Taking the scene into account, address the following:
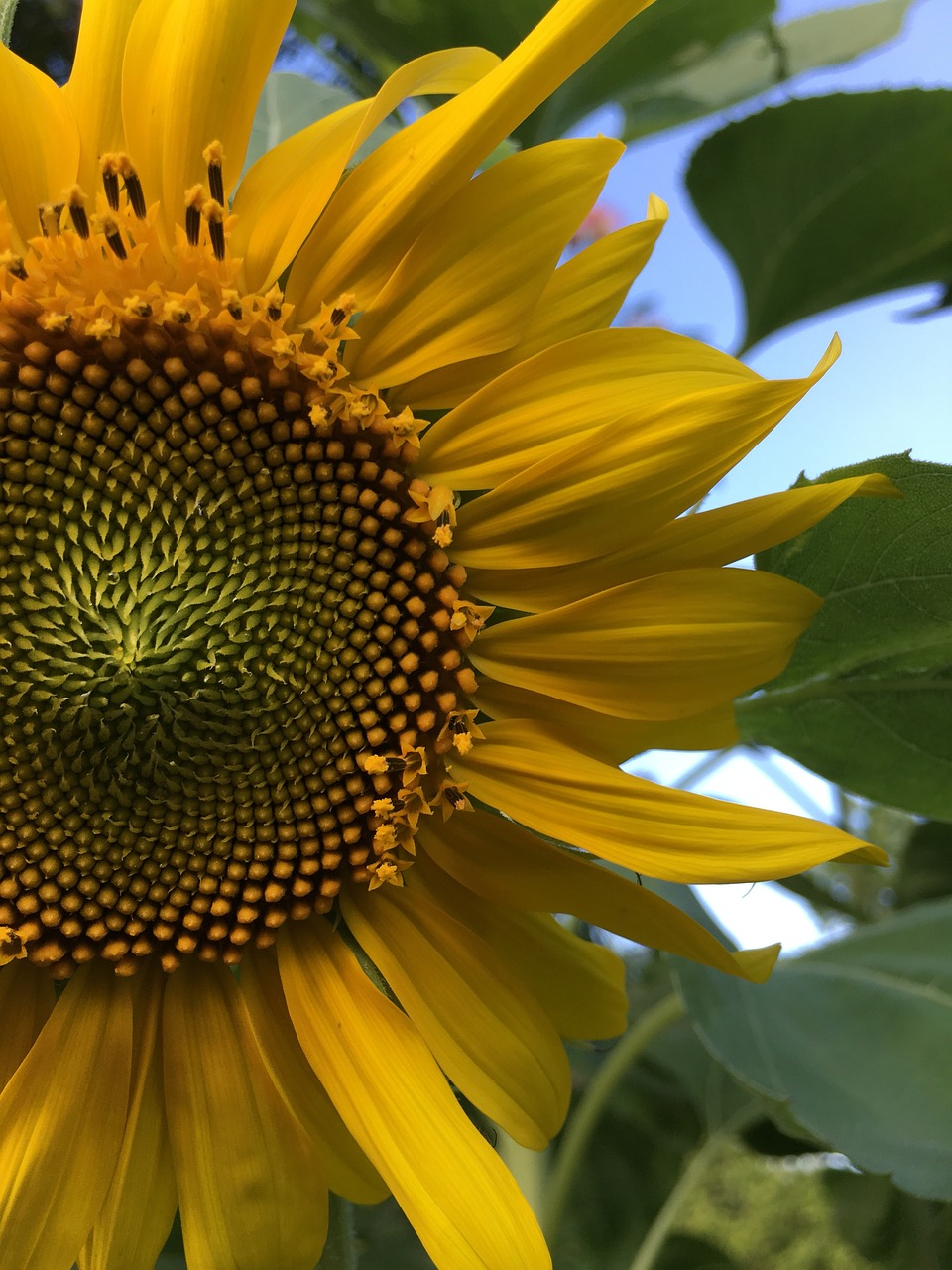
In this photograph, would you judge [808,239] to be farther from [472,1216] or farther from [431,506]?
[472,1216]

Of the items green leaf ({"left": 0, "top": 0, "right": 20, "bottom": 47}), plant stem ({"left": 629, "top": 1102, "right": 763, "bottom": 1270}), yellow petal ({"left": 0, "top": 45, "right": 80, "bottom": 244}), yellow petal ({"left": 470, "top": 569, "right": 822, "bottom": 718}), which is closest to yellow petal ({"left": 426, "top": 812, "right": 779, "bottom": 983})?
yellow petal ({"left": 470, "top": 569, "right": 822, "bottom": 718})

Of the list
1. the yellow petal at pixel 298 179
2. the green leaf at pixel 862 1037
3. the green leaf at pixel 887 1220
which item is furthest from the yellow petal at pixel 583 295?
the green leaf at pixel 887 1220

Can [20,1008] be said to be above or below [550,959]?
below

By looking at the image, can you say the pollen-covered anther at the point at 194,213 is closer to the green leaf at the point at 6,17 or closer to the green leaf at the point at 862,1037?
the green leaf at the point at 6,17

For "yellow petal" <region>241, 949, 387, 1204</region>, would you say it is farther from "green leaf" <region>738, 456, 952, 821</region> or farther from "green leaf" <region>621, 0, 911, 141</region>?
"green leaf" <region>621, 0, 911, 141</region>

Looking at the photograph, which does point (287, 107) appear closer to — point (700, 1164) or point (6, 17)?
point (6, 17)

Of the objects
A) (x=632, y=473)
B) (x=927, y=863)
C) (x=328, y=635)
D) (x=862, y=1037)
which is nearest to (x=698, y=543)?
(x=632, y=473)

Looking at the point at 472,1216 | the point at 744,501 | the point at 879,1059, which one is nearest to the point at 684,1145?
the point at 879,1059
